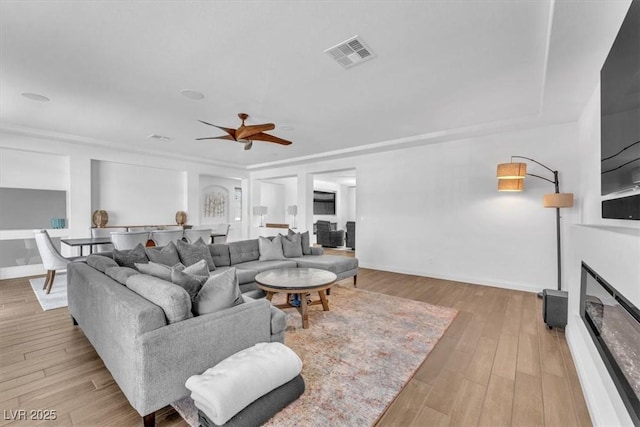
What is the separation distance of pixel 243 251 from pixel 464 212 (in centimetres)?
397

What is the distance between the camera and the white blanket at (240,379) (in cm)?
149

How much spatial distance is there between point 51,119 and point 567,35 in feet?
22.1

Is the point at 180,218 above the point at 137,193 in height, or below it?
below

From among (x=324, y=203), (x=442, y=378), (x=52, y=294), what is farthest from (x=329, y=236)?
(x=442, y=378)

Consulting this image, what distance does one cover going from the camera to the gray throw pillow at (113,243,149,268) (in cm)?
296

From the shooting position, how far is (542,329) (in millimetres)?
3021

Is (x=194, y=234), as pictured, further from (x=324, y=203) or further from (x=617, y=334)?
(x=324, y=203)

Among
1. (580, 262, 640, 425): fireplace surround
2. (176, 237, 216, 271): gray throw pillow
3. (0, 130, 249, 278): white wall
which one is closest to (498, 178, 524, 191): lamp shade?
(580, 262, 640, 425): fireplace surround

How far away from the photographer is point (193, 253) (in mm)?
3787

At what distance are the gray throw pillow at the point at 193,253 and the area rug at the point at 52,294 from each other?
5.59 ft

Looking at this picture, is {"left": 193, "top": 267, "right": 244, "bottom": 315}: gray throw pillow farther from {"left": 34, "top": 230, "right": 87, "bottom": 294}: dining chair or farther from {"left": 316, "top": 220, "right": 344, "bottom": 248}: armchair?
{"left": 316, "top": 220, "right": 344, "bottom": 248}: armchair

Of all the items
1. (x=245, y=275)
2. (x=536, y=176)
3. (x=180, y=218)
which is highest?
(x=536, y=176)

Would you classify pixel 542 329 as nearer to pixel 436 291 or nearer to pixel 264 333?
pixel 436 291

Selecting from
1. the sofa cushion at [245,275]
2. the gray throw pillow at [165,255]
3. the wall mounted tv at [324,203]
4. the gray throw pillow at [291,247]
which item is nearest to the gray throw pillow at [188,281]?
the gray throw pillow at [165,255]
